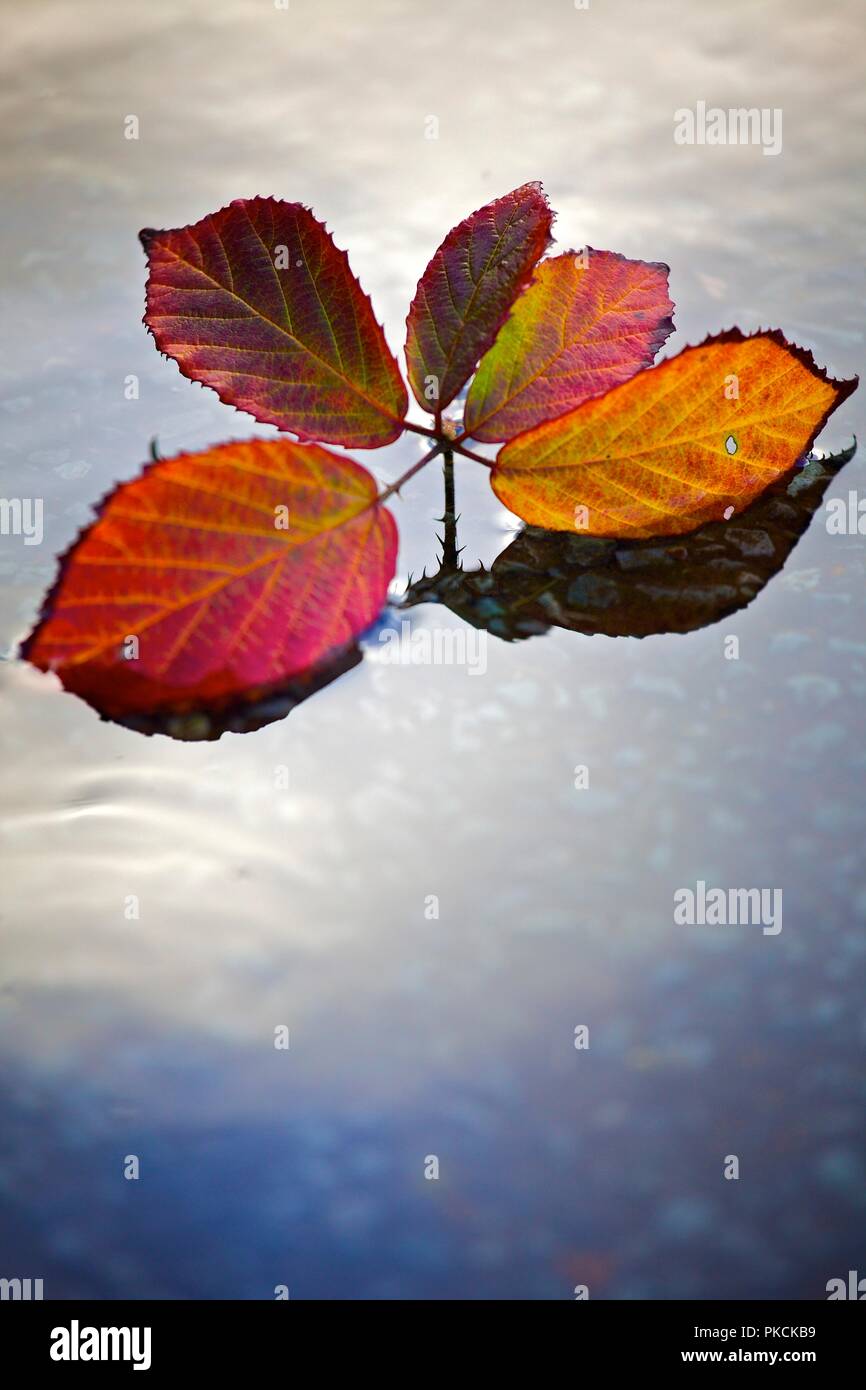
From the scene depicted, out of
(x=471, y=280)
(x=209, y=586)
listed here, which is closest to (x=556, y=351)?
(x=471, y=280)

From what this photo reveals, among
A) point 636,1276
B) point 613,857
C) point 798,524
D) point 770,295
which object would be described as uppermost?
point 770,295

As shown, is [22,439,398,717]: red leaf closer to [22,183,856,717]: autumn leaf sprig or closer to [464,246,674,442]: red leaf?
[22,183,856,717]: autumn leaf sprig

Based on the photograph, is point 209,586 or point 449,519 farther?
point 449,519

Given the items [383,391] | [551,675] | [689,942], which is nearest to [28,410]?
[383,391]

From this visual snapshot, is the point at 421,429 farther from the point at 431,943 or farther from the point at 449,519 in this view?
the point at 431,943

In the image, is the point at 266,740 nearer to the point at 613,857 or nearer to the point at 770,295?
the point at 613,857

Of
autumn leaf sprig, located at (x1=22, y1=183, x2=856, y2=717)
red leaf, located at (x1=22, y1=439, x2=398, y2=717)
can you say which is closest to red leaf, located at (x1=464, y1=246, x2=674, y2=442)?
autumn leaf sprig, located at (x1=22, y1=183, x2=856, y2=717)

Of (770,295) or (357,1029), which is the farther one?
(770,295)
